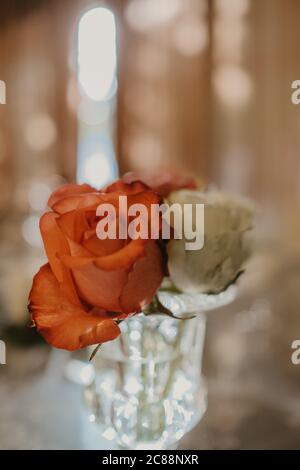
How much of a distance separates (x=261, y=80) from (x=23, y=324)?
0.41 metres

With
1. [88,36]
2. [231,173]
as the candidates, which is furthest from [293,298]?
[88,36]

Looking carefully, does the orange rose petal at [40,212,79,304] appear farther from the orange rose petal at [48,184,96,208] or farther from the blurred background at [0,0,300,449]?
the blurred background at [0,0,300,449]

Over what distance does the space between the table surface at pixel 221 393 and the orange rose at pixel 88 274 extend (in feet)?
0.59

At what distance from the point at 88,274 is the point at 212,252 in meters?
0.11

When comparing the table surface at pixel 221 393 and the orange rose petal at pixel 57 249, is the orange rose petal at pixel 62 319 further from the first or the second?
the table surface at pixel 221 393

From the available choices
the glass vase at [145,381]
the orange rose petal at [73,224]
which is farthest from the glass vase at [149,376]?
the orange rose petal at [73,224]

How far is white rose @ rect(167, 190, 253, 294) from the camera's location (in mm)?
431

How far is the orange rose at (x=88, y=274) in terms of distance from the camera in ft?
1.30

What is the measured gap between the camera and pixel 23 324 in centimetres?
59

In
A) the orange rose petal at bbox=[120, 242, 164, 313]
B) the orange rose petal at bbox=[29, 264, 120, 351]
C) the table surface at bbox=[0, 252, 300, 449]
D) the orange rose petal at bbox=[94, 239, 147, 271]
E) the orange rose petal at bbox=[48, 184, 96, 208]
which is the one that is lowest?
the table surface at bbox=[0, 252, 300, 449]

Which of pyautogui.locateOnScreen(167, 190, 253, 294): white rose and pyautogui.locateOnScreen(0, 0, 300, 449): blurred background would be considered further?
pyautogui.locateOnScreen(0, 0, 300, 449): blurred background

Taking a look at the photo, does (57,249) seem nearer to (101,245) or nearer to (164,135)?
(101,245)

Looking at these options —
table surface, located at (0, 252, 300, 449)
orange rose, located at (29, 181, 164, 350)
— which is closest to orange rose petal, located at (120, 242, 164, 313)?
orange rose, located at (29, 181, 164, 350)

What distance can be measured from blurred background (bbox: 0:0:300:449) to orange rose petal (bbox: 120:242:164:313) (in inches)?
8.2
